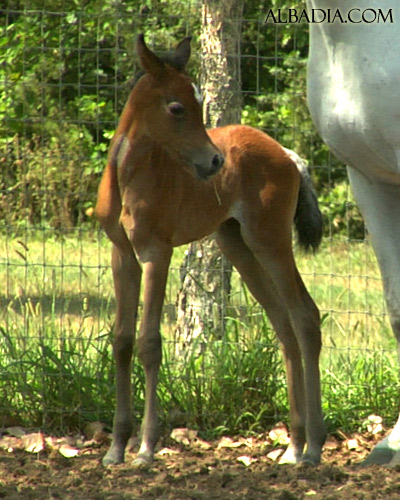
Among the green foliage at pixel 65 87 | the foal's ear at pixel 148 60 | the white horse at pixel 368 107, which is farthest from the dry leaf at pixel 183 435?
the green foliage at pixel 65 87

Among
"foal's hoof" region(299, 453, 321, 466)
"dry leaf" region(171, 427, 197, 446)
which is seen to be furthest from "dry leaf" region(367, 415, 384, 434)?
"dry leaf" region(171, 427, 197, 446)

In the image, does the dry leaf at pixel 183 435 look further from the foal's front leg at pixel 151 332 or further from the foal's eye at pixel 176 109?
the foal's eye at pixel 176 109

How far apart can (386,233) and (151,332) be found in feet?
3.49

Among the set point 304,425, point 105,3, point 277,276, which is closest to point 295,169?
point 277,276

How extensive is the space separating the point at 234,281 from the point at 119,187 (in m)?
5.34

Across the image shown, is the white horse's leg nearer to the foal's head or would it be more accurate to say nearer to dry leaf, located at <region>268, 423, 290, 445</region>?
the foal's head

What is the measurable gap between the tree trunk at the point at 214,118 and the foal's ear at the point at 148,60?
4.42 feet

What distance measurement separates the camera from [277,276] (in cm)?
456

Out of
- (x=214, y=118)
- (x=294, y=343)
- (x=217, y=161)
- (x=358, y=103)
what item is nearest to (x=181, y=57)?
(x=217, y=161)

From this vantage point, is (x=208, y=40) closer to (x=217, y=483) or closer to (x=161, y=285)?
(x=161, y=285)

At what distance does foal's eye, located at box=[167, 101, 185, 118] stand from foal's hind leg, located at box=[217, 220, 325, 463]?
28.1 inches

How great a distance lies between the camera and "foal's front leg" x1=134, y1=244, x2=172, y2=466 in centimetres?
424

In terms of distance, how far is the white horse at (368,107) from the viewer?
12.0ft

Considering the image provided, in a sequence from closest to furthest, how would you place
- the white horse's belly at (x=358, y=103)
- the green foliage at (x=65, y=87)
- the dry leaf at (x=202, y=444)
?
the white horse's belly at (x=358, y=103)
the dry leaf at (x=202, y=444)
the green foliage at (x=65, y=87)
